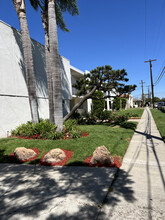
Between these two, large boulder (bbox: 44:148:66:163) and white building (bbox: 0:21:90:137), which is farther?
white building (bbox: 0:21:90:137)

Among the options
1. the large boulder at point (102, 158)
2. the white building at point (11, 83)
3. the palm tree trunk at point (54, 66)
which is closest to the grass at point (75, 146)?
the large boulder at point (102, 158)

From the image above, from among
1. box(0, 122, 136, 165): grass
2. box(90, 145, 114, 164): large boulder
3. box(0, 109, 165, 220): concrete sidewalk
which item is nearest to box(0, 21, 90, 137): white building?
box(0, 122, 136, 165): grass

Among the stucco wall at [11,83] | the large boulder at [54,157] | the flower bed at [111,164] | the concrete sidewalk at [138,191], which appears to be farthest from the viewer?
the stucco wall at [11,83]

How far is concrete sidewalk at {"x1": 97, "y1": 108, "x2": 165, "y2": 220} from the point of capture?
2398mm

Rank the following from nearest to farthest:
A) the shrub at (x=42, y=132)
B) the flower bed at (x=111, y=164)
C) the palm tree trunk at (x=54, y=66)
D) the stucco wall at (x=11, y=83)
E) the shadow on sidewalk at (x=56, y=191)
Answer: the shadow on sidewalk at (x=56, y=191) < the flower bed at (x=111, y=164) < the shrub at (x=42, y=132) < the palm tree trunk at (x=54, y=66) < the stucco wall at (x=11, y=83)

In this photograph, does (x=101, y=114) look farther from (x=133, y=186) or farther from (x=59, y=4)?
(x=133, y=186)

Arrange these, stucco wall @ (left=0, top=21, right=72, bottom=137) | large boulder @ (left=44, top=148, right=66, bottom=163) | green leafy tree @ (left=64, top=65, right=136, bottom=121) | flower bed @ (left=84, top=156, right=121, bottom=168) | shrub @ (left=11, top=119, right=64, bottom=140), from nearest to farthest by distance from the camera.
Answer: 1. flower bed @ (left=84, top=156, right=121, bottom=168)
2. large boulder @ (left=44, top=148, right=66, bottom=163)
3. shrub @ (left=11, top=119, right=64, bottom=140)
4. stucco wall @ (left=0, top=21, right=72, bottom=137)
5. green leafy tree @ (left=64, top=65, right=136, bottom=121)

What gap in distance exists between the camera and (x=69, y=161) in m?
4.90

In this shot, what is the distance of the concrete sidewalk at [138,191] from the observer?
2398 mm

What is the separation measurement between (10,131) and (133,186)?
26.2ft

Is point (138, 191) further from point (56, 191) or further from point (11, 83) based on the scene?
point (11, 83)

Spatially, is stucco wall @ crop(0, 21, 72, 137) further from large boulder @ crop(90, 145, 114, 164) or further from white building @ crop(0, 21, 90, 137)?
large boulder @ crop(90, 145, 114, 164)

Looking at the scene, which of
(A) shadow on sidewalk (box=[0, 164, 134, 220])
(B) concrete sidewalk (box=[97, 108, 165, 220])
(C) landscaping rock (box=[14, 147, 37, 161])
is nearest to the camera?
(B) concrete sidewalk (box=[97, 108, 165, 220])

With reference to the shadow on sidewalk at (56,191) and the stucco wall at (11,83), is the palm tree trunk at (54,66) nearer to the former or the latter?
the stucco wall at (11,83)
